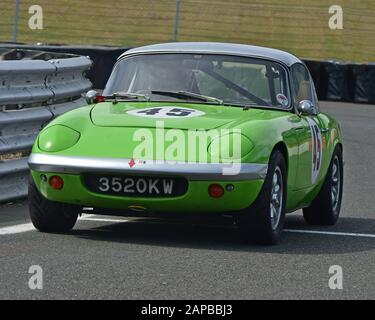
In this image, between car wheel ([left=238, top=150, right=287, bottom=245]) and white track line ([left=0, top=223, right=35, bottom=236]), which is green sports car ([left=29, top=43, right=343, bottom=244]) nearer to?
→ car wheel ([left=238, top=150, right=287, bottom=245])

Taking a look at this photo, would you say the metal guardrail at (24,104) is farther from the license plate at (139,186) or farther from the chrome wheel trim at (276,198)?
the chrome wheel trim at (276,198)

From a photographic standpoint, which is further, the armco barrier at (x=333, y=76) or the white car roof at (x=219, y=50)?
the armco barrier at (x=333, y=76)

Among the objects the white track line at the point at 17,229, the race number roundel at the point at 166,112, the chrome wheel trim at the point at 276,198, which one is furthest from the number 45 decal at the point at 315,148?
the white track line at the point at 17,229

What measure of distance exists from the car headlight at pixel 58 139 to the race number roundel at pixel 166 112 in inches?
19.4

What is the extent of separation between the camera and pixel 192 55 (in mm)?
9555

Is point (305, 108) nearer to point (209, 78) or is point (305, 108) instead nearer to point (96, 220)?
point (209, 78)

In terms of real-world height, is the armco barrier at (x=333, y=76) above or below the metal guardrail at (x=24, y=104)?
below

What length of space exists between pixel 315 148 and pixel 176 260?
253 centimetres

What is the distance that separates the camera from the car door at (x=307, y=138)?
9.23 m

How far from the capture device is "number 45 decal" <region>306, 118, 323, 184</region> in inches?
378

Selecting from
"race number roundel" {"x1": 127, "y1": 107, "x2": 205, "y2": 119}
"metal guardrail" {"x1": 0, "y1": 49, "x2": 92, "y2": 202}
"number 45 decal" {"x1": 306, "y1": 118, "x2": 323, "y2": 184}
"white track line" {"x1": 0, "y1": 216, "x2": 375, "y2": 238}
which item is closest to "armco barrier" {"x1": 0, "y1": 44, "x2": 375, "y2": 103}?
"metal guardrail" {"x1": 0, "y1": 49, "x2": 92, "y2": 202}

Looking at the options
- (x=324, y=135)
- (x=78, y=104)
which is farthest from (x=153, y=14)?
(x=324, y=135)

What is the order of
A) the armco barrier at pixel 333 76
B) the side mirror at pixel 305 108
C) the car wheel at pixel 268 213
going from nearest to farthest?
the car wheel at pixel 268 213 → the side mirror at pixel 305 108 → the armco barrier at pixel 333 76

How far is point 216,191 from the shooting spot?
800 centimetres
